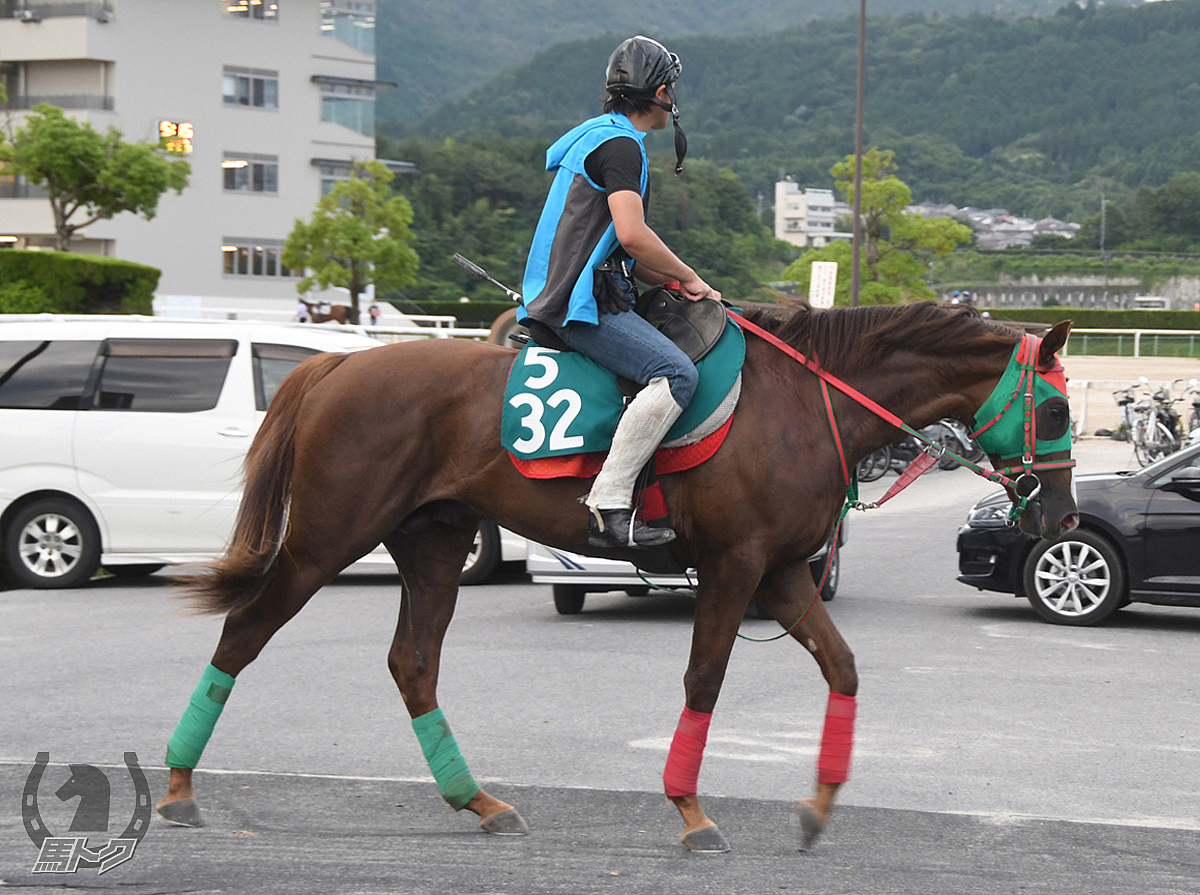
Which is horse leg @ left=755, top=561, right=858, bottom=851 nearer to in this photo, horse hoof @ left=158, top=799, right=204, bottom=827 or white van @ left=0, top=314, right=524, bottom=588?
horse hoof @ left=158, top=799, right=204, bottom=827

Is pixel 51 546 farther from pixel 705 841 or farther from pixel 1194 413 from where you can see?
pixel 1194 413

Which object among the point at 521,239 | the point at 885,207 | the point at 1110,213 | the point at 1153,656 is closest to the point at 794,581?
the point at 1153,656

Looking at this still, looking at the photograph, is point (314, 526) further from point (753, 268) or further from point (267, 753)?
point (753, 268)

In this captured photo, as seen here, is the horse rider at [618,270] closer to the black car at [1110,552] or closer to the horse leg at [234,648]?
the horse leg at [234,648]

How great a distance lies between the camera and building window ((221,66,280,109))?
204 feet

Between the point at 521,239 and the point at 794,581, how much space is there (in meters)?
102

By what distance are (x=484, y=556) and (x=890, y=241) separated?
136 feet

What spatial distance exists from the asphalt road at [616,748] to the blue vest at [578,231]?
1951 mm

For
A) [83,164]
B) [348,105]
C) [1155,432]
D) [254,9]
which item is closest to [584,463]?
[1155,432]

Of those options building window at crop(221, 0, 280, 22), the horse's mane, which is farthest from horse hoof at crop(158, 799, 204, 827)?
building window at crop(221, 0, 280, 22)

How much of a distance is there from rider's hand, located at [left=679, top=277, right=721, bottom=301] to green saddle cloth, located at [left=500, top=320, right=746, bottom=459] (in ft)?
0.45

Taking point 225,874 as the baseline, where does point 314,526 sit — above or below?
above

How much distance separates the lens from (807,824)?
5.00 metres

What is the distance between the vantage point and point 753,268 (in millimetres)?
71562
